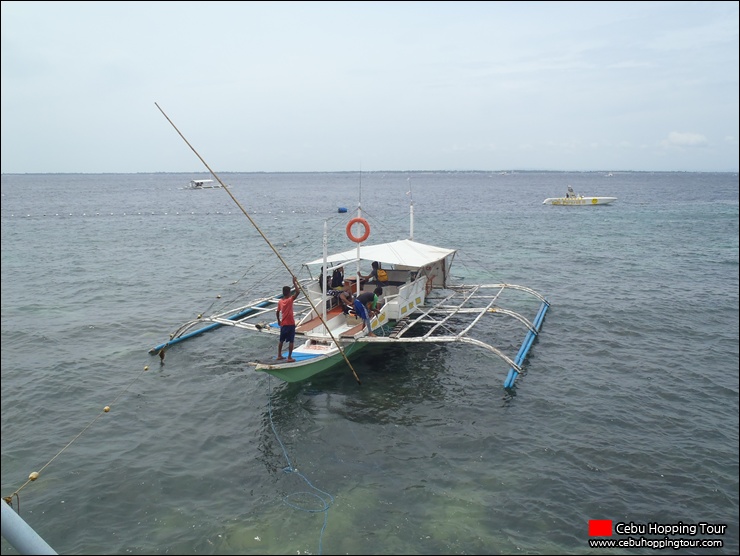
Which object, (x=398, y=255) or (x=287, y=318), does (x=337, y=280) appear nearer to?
(x=398, y=255)

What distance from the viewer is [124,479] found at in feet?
37.9

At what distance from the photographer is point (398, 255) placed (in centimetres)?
1933

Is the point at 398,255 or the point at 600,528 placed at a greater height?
the point at 398,255

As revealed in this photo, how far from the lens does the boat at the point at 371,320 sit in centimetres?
1527

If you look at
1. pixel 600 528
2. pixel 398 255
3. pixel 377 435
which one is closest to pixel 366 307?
pixel 398 255

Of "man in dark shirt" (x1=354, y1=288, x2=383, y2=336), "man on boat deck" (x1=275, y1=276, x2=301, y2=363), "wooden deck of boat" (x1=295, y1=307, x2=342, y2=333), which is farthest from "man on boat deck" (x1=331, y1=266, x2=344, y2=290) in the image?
"man on boat deck" (x1=275, y1=276, x2=301, y2=363)

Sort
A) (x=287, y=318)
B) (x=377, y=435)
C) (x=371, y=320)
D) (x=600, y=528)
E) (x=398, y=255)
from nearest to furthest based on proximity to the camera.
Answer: (x=600, y=528), (x=377, y=435), (x=287, y=318), (x=371, y=320), (x=398, y=255)

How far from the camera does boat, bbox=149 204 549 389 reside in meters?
15.3

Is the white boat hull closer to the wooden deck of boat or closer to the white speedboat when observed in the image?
the white speedboat

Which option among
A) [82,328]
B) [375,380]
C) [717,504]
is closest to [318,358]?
[375,380]

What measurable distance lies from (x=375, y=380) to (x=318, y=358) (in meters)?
2.69

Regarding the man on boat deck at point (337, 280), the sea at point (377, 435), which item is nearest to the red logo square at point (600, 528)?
the sea at point (377, 435)

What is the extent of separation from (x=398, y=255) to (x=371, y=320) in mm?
3555

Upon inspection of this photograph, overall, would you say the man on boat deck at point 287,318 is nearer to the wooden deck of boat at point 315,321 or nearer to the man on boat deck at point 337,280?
the wooden deck of boat at point 315,321
